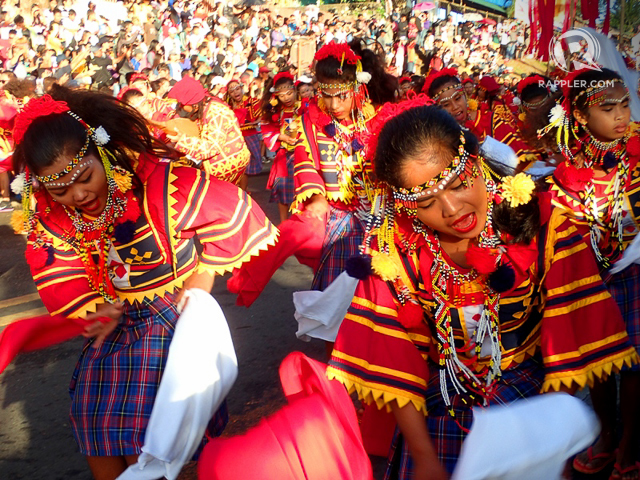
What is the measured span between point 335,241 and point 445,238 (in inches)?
85.9

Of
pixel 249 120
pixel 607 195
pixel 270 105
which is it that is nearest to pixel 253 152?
pixel 249 120

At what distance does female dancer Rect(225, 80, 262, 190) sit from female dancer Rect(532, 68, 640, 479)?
7.50 m

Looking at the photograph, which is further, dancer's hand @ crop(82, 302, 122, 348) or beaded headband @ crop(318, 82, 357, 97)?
beaded headband @ crop(318, 82, 357, 97)

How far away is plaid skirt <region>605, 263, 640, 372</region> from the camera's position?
3146mm

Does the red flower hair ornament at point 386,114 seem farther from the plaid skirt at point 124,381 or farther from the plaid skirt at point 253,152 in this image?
the plaid skirt at point 253,152

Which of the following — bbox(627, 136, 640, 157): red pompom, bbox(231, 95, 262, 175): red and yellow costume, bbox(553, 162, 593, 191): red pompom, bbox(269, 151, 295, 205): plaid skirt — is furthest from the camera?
bbox(231, 95, 262, 175): red and yellow costume

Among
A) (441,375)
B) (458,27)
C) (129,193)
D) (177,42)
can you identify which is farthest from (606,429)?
(458,27)

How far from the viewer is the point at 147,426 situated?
9.02 ft

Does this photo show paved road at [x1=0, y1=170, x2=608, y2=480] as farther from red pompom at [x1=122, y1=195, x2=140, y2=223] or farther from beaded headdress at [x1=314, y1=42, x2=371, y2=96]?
beaded headdress at [x1=314, y1=42, x2=371, y2=96]

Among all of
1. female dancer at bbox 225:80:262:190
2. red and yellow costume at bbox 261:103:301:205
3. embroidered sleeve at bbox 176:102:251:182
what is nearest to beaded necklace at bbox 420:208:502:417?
embroidered sleeve at bbox 176:102:251:182

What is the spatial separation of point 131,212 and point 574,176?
2.29 meters

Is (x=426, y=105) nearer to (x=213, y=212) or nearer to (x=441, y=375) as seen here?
(x=441, y=375)

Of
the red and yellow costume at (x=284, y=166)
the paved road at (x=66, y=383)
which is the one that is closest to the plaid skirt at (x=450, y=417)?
the paved road at (x=66, y=383)

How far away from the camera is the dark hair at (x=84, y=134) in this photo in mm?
2711
